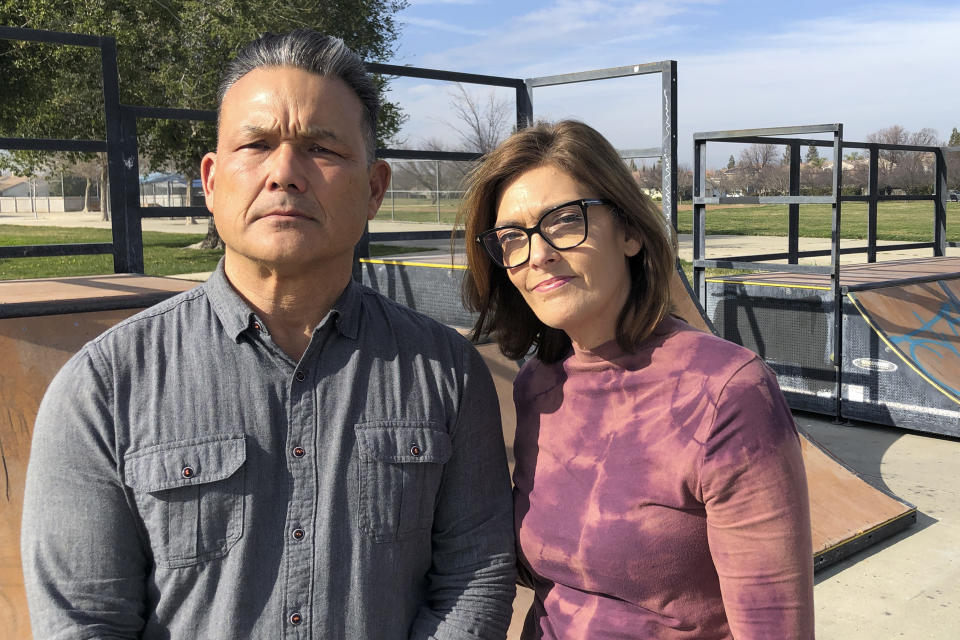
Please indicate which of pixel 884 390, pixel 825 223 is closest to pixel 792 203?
pixel 884 390

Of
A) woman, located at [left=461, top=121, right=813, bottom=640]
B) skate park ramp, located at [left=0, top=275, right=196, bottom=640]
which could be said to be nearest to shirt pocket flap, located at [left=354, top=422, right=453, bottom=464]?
woman, located at [left=461, top=121, right=813, bottom=640]

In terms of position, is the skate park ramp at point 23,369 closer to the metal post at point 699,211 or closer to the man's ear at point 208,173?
the man's ear at point 208,173

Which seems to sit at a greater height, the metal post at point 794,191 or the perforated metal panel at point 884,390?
the metal post at point 794,191

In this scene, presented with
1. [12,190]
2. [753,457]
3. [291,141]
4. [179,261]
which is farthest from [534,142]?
[12,190]

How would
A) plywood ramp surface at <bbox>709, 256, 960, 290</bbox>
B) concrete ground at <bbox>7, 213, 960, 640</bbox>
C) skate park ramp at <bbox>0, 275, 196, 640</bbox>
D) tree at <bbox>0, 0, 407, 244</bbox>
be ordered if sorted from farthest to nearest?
tree at <bbox>0, 0, 407, 244</bbox>, plywood ramp surface at <bbox>709, 256, 960, 290</bbox>, concrete ground at <bbox>7, 213, 960, 640</bbox>, skate park ramp at <bbox>0, 275, 196, 640</bbox>

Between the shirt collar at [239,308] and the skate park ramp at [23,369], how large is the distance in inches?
53.9

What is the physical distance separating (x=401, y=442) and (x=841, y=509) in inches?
144

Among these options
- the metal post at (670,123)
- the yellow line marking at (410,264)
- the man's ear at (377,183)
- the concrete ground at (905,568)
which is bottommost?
the concrete ground at (905,568)

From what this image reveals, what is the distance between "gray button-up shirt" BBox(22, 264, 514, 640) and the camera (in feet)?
4.36

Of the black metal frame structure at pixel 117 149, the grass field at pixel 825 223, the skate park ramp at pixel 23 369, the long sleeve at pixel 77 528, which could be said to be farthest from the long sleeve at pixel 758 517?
the grass field at pixel 825 223

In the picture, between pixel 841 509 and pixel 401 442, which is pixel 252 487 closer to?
pixel 401 442

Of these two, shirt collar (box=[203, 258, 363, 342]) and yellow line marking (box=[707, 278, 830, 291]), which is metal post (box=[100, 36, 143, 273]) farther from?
yellow line marking (box=[707, 278, 830, 291])

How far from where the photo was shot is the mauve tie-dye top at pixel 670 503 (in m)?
1.44

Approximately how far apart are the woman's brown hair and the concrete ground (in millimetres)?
1591
